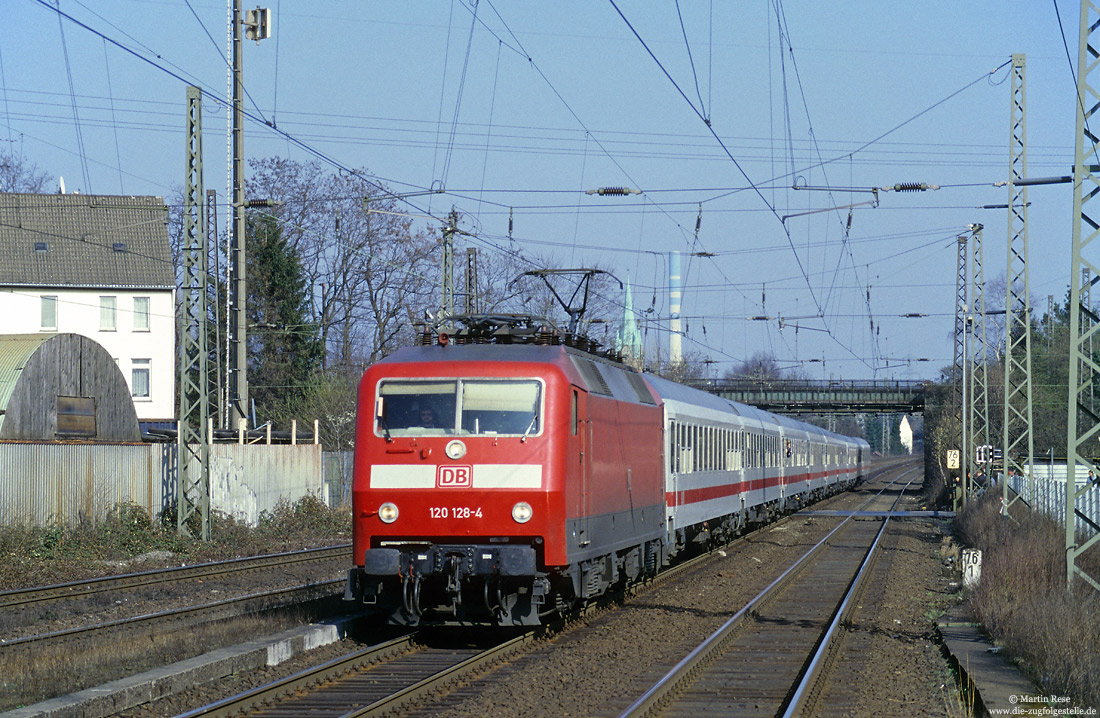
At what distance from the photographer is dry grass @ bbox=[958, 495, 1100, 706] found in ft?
32.1

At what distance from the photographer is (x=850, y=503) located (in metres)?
52.9

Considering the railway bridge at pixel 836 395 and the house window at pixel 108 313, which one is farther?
the railway bridge at pixel 836 395

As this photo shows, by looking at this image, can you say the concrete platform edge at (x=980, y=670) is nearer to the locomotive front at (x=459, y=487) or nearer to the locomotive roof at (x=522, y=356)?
the locomotive front at (x=459, y=487)

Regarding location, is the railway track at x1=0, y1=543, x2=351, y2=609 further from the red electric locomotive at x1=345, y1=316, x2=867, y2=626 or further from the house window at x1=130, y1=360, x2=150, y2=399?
the house window at x1=130, y1=360, x2=150, y2=399

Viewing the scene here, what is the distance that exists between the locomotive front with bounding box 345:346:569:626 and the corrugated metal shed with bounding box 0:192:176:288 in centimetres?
4032

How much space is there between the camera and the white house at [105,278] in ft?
164

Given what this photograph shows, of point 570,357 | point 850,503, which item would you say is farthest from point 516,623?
point 850,503

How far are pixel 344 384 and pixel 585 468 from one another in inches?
1153

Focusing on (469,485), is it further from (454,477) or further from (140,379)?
(140,379)

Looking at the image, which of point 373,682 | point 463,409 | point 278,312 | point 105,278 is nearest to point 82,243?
point 105,278

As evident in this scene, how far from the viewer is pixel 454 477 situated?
12234 millimetres

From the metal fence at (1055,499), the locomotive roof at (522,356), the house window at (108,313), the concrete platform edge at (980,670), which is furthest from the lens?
the house window at (108,313)

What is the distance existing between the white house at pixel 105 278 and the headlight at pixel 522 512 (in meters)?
41.0

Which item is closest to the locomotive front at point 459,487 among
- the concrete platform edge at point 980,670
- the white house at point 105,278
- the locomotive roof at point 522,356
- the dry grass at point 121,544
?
the locomotive roof at point 522,356
